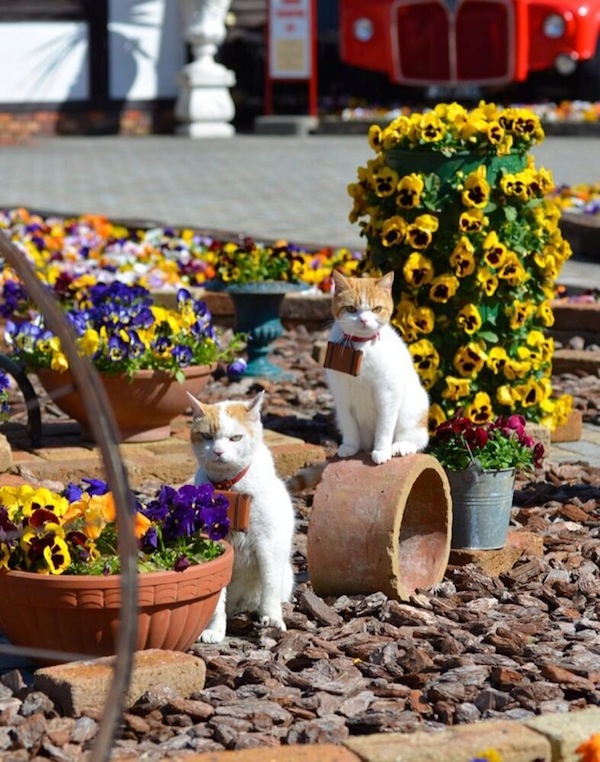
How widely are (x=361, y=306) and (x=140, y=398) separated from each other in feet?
4.69

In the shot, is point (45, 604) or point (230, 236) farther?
point (230, 236)

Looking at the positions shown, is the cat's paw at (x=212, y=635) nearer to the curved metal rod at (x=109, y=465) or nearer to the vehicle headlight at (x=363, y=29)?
the curved metal rod at (x=109, y=465)

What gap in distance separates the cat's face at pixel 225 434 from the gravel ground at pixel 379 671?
45 cm

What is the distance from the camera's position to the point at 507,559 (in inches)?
192

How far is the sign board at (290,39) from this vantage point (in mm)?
20281

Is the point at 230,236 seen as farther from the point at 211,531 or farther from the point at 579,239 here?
the point at 211,531

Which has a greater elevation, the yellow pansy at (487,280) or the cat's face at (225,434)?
the yellow pansy at (487,280)

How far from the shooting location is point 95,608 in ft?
12.1

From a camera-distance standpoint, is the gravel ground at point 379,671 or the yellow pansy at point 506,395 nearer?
the gravel ground at point 379,671

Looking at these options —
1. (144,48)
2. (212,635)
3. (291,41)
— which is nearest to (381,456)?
(212,635)

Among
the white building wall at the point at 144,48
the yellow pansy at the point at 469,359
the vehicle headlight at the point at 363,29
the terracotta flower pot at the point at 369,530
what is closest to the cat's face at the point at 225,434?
the terracotta flower pot at the point at 369,530

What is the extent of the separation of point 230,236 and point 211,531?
655 centimetres

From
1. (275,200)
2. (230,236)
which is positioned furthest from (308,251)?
(275,200)

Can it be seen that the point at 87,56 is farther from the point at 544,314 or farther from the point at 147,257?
the point at 544,314
